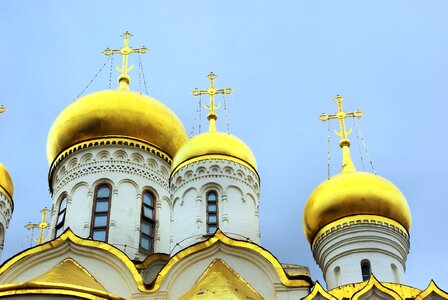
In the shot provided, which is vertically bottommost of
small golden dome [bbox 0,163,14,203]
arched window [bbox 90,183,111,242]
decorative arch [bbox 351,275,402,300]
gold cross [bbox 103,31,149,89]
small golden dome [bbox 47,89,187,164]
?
decorative arch [bbox 351,275,402,300]

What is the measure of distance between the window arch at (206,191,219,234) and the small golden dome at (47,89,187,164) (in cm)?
171

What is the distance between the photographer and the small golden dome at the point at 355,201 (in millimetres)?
12477

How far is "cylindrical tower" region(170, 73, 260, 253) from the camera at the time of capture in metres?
12.6

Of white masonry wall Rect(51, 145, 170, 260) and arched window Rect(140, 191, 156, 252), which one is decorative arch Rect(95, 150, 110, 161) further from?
arched window Rect(140, 191, 156, 252)

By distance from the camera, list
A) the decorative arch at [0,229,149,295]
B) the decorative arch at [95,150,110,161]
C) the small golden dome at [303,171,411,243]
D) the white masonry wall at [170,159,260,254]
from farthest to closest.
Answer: the decorative arch at [95,150,110,161], the white masonry wall at [170,159,260,254], the small golden dome at [303,171,411,243], the decorative arch at [0,229,149,295]

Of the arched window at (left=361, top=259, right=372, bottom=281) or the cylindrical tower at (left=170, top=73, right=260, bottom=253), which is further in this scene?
the cylindrical tower at (left=170, top=73, right=260, bottom=253)

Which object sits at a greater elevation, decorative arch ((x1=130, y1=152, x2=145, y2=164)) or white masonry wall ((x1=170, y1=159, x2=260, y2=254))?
decorative arch ((x1=130, y1=152, x2=145, y2=164))

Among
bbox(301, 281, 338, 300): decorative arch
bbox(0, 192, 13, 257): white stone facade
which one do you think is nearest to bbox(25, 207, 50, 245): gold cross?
bbox(0, 192, 13, 257): white stone facade

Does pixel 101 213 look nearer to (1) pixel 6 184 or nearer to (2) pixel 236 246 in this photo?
(1) pixel 6 184

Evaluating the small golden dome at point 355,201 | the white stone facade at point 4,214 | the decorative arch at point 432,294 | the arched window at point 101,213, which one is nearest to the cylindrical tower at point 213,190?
the small golden dome at point 355,201

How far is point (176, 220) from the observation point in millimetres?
12875

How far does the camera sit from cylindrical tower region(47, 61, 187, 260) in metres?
13.4

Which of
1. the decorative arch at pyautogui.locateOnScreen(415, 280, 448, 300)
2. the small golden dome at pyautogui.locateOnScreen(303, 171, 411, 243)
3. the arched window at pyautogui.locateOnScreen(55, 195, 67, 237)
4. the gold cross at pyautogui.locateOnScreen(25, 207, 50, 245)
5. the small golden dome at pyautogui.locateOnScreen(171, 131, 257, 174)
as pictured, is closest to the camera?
the decorative arch at pyautogui.locateOnScreen(415, 280, 448, 300)

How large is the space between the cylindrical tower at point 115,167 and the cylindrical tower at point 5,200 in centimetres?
69
